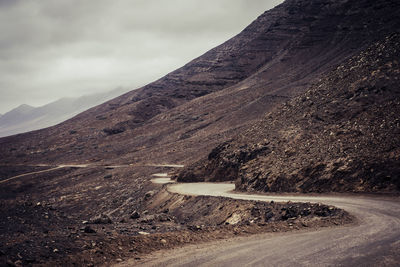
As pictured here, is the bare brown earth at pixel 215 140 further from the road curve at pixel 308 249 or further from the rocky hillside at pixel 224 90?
the road curve at pixel 308 249

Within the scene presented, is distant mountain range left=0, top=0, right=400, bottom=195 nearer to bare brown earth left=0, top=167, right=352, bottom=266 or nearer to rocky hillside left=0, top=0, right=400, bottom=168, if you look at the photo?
rocky hillside left=0, top=0, right=400, bottom=168

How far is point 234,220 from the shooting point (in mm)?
16250

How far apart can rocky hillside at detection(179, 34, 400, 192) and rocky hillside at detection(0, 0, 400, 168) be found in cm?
1960

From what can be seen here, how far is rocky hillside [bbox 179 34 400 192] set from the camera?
16.8 metres

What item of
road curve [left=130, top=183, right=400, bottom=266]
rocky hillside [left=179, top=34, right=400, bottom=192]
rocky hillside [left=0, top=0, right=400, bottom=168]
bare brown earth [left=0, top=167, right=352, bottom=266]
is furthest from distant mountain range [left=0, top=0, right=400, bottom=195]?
road curve [left=130, top=183, right=400, bottom=266]

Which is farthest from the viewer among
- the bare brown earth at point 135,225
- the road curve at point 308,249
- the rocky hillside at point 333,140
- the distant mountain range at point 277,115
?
the distant mountain range at point 277,115

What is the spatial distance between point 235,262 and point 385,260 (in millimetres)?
3704

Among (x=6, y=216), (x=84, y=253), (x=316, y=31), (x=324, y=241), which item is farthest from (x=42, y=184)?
(x=316, y=31)

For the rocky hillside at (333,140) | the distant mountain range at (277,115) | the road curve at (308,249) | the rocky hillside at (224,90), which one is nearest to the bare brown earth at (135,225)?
the road curve at (308,249)

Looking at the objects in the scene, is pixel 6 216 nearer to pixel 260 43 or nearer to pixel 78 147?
pixel 78 147

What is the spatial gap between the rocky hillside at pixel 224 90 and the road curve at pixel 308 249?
35664mm

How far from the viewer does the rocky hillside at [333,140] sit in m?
16.8

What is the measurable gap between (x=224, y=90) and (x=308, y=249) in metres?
73.0

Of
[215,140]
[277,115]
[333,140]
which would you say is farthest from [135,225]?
[215,140]
